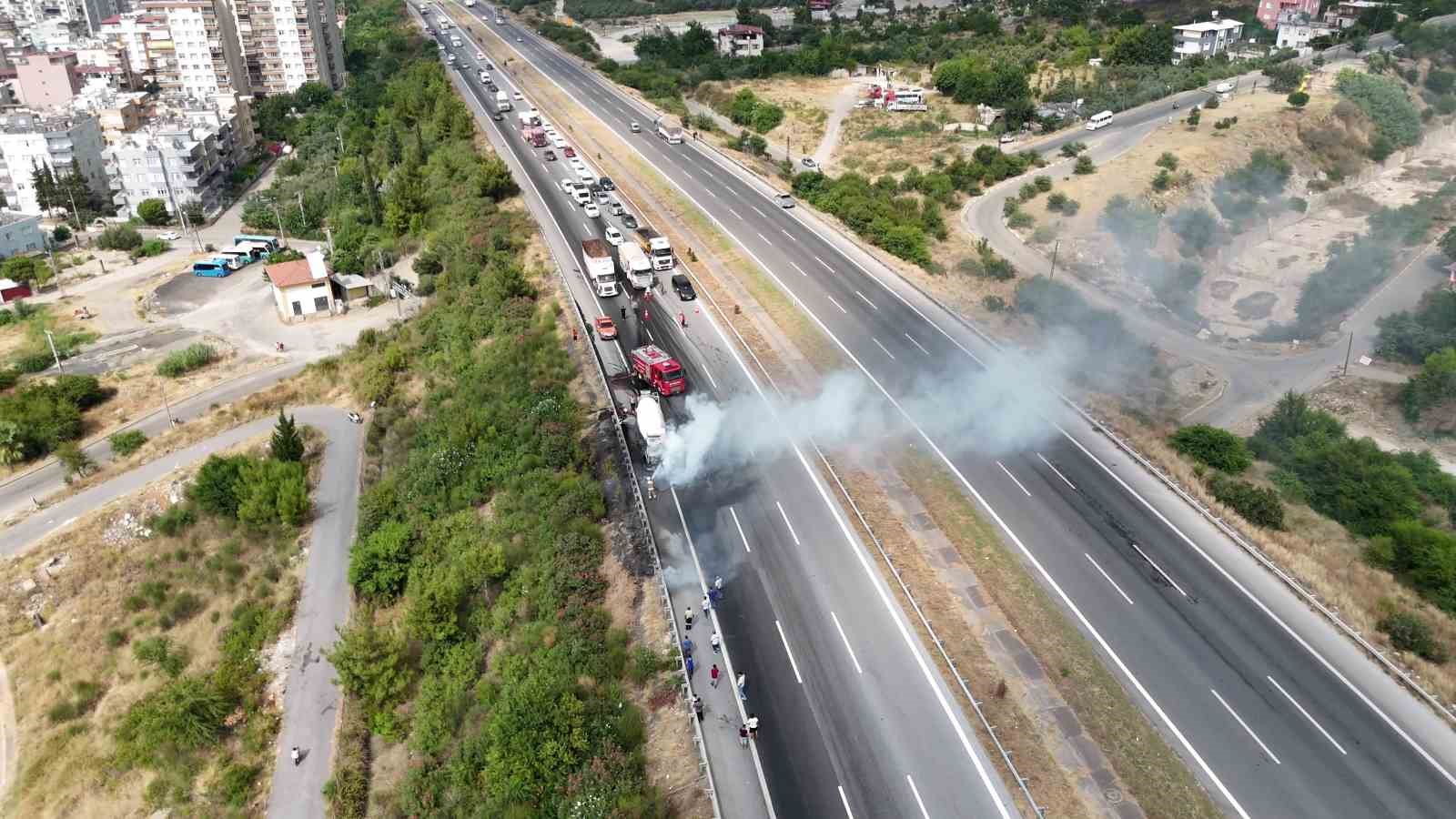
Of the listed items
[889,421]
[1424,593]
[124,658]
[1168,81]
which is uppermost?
[1168,81]

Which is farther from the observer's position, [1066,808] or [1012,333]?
[1012,333]

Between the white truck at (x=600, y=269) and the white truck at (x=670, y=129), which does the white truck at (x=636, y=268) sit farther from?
the white truck at (x=670, y=129)

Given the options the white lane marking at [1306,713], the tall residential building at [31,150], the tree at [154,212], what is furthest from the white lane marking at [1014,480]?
the tall residential building at [31,150]

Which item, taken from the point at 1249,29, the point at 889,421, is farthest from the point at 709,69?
the point at 889,421

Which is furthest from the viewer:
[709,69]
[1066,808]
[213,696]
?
[709,69]

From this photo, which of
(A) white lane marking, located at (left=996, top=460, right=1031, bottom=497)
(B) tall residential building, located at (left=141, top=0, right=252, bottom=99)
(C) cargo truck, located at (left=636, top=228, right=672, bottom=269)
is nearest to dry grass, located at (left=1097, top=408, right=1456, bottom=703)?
(A) white lane marking, located at (left=996, top=460, right=1031, bottom=497)

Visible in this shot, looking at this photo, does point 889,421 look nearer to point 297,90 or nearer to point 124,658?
point 124,658
